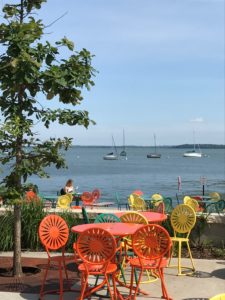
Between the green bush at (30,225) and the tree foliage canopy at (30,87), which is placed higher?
the tree foliage canopy at (30,87)

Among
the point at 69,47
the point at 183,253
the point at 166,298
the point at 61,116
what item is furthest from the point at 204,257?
the point at 69,47

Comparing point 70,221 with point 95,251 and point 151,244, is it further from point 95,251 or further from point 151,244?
point 95,251

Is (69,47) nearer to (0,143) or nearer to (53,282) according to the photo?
(0,143)

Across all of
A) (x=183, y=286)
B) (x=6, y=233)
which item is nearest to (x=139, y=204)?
(x=6, y=233)

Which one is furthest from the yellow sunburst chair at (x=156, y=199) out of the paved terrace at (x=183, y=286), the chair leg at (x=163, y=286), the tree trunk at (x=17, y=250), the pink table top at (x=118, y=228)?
the chair leg at (x=163, y=286)

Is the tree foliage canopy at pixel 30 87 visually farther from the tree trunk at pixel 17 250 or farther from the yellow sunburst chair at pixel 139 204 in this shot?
the yellow sunburst chair at pixel 139 204

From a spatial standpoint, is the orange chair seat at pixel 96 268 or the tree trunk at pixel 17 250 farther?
the tree trunk at pixel 17 250

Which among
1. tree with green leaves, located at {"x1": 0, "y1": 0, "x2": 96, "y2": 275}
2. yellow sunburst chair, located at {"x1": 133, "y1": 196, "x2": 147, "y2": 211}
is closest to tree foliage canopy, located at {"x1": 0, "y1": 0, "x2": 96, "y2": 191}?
tree with green leaves, located at {"x1": 0, "y1": 0, "x2": 96, "y2": 275}

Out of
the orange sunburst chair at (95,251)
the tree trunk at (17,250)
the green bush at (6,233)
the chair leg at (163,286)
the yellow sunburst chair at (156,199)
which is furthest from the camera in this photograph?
the yellow sunburst chair at (156,199)

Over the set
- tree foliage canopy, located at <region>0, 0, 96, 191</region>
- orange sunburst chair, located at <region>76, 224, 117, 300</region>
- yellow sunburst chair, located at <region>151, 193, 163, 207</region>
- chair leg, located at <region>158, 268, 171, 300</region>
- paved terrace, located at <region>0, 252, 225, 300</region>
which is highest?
tree foliage canopy, located at <region>0, 0, 96, 191</region>

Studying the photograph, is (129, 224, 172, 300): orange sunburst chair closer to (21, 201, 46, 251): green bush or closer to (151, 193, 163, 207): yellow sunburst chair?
(21, 201, 46, 251): green bush

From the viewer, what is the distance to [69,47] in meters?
7.80

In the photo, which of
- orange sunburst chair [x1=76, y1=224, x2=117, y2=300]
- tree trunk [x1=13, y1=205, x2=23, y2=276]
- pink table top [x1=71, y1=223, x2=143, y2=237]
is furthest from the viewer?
tree trunk [x1=13, y1=205, x2=23, y2=276]

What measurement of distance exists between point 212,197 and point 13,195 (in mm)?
12203
